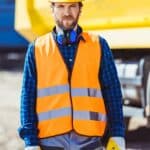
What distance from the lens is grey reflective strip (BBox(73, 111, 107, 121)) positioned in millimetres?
3773

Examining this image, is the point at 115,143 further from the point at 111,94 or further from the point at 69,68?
the point at 69,68

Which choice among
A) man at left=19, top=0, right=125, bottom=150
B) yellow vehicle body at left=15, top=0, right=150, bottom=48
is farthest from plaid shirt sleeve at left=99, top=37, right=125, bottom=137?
yellow vehicle body at left=15, top=0, right=150, bottom=48

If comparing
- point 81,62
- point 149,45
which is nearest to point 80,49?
point 81,62

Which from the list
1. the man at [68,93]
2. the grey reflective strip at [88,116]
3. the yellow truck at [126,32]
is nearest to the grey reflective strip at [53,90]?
the man at [68,93]

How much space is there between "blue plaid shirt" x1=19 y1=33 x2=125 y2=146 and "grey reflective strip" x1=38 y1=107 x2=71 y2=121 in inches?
1.4

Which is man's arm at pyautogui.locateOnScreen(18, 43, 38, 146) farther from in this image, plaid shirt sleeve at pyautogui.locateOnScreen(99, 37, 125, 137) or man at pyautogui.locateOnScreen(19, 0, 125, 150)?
plaid shirt sleeve at pyautogui.locateOnScreen(99, 37, 125, 137)

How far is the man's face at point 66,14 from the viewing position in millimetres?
3766

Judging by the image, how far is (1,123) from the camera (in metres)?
8.84

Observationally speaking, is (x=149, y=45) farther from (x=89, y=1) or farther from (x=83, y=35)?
(x=83, y=35)

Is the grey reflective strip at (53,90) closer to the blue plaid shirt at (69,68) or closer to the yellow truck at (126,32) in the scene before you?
the blue plaid shirt at (69,68)

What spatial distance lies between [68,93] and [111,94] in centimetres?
22

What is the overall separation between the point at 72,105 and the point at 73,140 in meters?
0.17

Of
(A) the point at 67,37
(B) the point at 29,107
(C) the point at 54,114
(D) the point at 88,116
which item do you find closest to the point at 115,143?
(D) the point at 88,116

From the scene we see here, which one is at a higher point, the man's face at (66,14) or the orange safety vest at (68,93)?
the man's face at (66,14)
